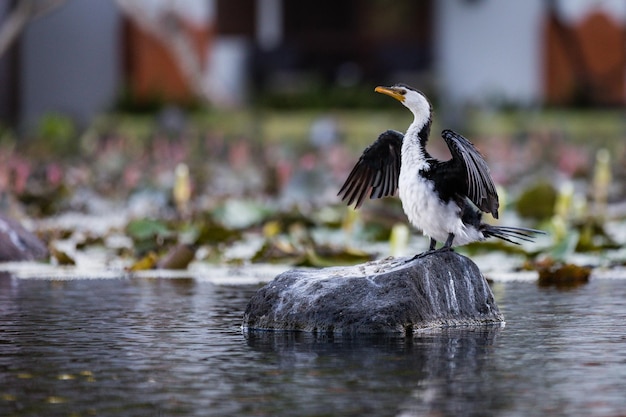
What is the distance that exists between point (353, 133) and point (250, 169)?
8217 mm

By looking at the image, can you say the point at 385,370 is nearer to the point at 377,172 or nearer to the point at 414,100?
the point at 414,100

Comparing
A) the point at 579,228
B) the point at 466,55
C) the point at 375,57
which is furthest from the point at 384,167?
the point at 375,57

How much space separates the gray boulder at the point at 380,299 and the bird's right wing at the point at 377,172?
79 cm

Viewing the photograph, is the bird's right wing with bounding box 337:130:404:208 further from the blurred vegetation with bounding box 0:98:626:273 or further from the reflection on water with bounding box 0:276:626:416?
the blurred vegetation with bounding box 0:98:626:273

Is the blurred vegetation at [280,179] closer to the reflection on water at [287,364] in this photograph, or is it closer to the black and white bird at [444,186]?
the black and white bird at [444,186]

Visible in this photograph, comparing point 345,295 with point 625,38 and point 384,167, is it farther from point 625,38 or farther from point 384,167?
point 625,38

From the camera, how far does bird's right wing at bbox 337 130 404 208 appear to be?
8055 millimetres

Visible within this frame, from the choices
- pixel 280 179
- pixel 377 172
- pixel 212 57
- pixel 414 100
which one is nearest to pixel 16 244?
pixel 377 172

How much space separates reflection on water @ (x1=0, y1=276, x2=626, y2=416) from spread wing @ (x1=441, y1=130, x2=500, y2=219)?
0.56 meters

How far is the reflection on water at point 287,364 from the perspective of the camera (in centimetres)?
527

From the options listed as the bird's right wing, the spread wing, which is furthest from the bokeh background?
the spread wing

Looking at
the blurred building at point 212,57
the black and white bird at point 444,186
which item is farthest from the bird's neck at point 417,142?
the blurred building at point 212,57

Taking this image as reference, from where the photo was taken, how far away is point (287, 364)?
613cm

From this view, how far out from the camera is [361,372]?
19.4 ft
